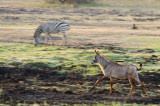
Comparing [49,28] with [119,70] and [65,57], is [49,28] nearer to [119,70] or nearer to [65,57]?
[65,57]

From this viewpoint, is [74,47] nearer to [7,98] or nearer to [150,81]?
[150,81]

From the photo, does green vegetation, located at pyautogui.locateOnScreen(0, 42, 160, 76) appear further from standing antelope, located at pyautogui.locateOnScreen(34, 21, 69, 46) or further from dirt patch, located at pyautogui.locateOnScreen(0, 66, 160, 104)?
standing antelope, located at pyautogui.locateOnScreen(34, 21, 69, 46)

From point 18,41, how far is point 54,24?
6.66 feet

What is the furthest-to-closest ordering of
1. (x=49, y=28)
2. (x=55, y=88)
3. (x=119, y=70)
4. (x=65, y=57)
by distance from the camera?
(x=49, y=28) < (x=65, y=57) < (x=55, y=88) < (x=119, y=70)

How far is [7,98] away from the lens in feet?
34.2

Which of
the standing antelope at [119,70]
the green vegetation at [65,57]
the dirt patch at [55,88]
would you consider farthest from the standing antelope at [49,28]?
the standing antelope at [119,70]

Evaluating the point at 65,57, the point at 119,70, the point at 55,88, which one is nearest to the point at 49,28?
the point at 65,57

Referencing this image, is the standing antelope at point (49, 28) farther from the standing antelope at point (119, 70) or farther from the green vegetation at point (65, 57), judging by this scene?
the standing antelope at point (119, 70)

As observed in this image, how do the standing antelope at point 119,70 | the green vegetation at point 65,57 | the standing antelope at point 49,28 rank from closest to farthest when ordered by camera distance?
the standing antelope at point 119,70
the green vegetation at point 65,57
the standing antelope at point 49,28

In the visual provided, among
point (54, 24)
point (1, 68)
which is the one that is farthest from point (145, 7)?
point (1, 68)

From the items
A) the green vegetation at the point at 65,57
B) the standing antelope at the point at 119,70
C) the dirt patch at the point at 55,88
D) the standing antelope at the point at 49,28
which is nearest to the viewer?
the dirt patch at the point at 55,88

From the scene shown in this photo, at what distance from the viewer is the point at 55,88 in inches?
461

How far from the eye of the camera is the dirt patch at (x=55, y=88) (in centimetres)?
1038

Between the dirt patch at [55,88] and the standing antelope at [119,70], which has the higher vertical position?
the standing antelope at [119,70]
